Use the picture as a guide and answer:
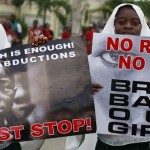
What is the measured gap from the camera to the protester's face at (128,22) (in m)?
3.13

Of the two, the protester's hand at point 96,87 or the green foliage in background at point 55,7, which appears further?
the green foliage in background at point 55,7

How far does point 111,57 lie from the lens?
3.19 m

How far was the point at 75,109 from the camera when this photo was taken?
3102mm

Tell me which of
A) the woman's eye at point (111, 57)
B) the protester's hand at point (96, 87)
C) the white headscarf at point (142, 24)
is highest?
the white headscarf at point (142, 24)

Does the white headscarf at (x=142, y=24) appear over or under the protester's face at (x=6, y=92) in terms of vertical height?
over

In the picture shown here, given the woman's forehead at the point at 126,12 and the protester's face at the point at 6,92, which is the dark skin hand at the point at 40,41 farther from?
the woman's forehead at the point at 126,12

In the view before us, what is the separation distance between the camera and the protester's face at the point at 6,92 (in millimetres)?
3078

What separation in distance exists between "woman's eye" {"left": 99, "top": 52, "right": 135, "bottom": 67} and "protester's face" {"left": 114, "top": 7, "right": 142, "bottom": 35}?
14 cm

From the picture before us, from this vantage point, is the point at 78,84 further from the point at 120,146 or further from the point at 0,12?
the point at 0,12

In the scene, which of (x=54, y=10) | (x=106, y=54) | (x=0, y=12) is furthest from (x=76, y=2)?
(x=0, y=12)

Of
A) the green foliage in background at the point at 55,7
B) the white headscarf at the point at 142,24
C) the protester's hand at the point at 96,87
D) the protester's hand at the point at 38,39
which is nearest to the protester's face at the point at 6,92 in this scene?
the protester's hand at the point at 38,39

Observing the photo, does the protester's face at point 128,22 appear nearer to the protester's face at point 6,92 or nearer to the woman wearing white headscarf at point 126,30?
the woman wearing white headscarf at point 126,30

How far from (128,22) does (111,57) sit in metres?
0.24

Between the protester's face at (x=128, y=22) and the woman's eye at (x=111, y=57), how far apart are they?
0.45 feet
